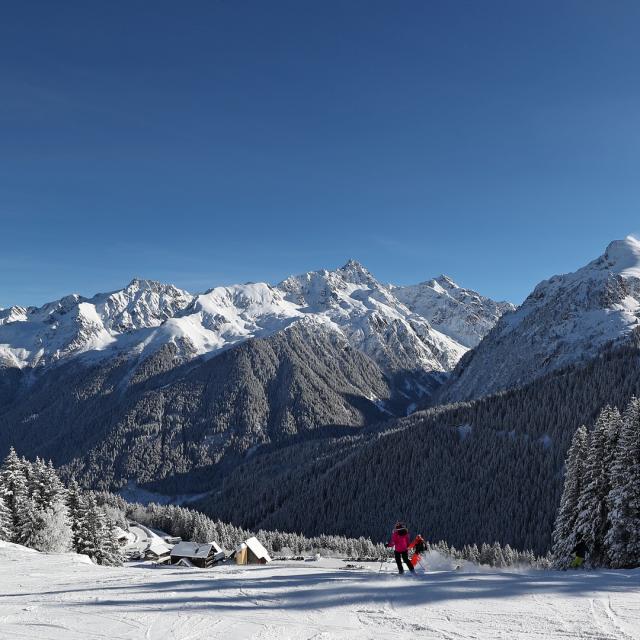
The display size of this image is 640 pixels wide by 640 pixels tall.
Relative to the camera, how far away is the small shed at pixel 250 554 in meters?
76.8

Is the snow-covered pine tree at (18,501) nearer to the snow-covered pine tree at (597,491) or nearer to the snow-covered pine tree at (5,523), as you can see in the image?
the snow-covered pine tree at (5,523)

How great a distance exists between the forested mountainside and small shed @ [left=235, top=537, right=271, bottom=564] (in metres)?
76.8

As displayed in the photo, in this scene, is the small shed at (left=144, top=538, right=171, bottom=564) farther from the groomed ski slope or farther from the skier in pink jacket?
the skier in pink jacket

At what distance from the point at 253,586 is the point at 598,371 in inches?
8016

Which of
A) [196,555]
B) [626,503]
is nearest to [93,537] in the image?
[196,555]

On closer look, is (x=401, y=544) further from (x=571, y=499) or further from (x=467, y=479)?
(x=467, y=479)

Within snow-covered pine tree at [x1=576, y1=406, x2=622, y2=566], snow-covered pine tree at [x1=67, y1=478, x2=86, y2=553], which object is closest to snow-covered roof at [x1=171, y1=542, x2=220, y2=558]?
snow-covered pine tree at [x1=67, y1=478, x2=86, y2=553]

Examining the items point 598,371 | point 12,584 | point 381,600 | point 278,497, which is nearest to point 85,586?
point 12,584

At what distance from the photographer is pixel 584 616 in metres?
13.9

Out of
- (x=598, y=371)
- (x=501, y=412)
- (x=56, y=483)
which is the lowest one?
(x=56, y=483)

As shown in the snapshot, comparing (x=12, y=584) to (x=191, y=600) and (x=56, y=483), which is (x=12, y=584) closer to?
(x=191, y=600)

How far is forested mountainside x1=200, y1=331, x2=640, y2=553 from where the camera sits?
479ft

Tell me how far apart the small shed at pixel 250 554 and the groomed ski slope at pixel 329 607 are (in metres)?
59.9

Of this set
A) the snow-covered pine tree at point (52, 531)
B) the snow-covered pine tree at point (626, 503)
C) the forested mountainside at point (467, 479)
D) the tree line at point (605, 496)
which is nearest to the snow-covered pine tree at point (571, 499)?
the tree line at point (605, 496)
